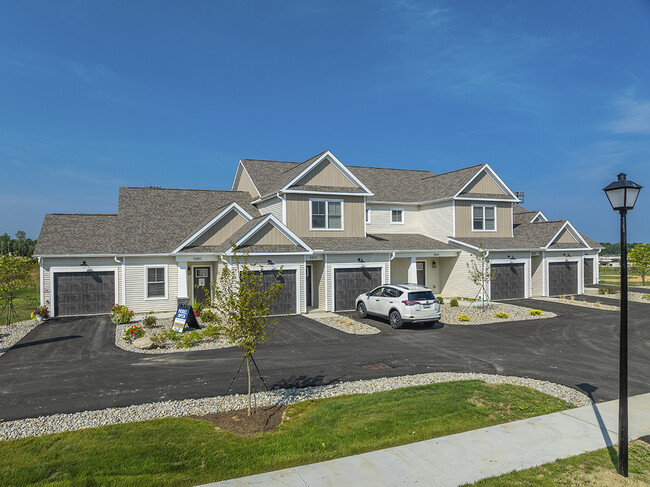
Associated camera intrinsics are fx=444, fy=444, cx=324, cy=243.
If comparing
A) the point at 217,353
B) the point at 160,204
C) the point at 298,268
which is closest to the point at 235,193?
the point at 160,204

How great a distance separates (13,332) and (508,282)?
26.7 metres

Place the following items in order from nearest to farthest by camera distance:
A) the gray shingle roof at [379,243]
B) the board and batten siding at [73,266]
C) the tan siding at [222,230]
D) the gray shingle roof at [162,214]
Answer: the board and batten siding at [73,266]
the gray shingle roof at [162,214]
the tan siding at [222,230]
the gray shingle roof at [379,243]

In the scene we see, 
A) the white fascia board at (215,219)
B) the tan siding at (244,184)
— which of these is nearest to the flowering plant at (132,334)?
the white fascia board at (215,219)

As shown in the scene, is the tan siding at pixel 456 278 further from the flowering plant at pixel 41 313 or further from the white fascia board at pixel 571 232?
the flowering plant at pixel 41 313

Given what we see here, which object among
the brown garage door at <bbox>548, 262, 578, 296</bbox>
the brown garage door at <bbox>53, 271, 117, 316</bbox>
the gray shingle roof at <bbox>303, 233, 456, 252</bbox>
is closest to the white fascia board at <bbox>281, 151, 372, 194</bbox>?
the gray shingle roof at <bbox>303, 233, 456, 252</bbox>

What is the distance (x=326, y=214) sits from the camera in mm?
25938

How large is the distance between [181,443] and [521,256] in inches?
1028

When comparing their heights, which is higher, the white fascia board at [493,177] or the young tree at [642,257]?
the white fascia board at [493,177]

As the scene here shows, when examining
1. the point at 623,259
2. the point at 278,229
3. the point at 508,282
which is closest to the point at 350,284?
the point at 278,229

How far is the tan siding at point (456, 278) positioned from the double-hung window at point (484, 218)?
271 centimetres

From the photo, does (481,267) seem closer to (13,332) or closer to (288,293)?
(288,293)

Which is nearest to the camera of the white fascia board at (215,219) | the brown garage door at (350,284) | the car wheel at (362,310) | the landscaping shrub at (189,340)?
the landscaping shrub at (189,340)

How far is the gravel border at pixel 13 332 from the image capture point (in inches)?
635

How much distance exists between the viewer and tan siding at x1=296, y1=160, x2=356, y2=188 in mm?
25516
